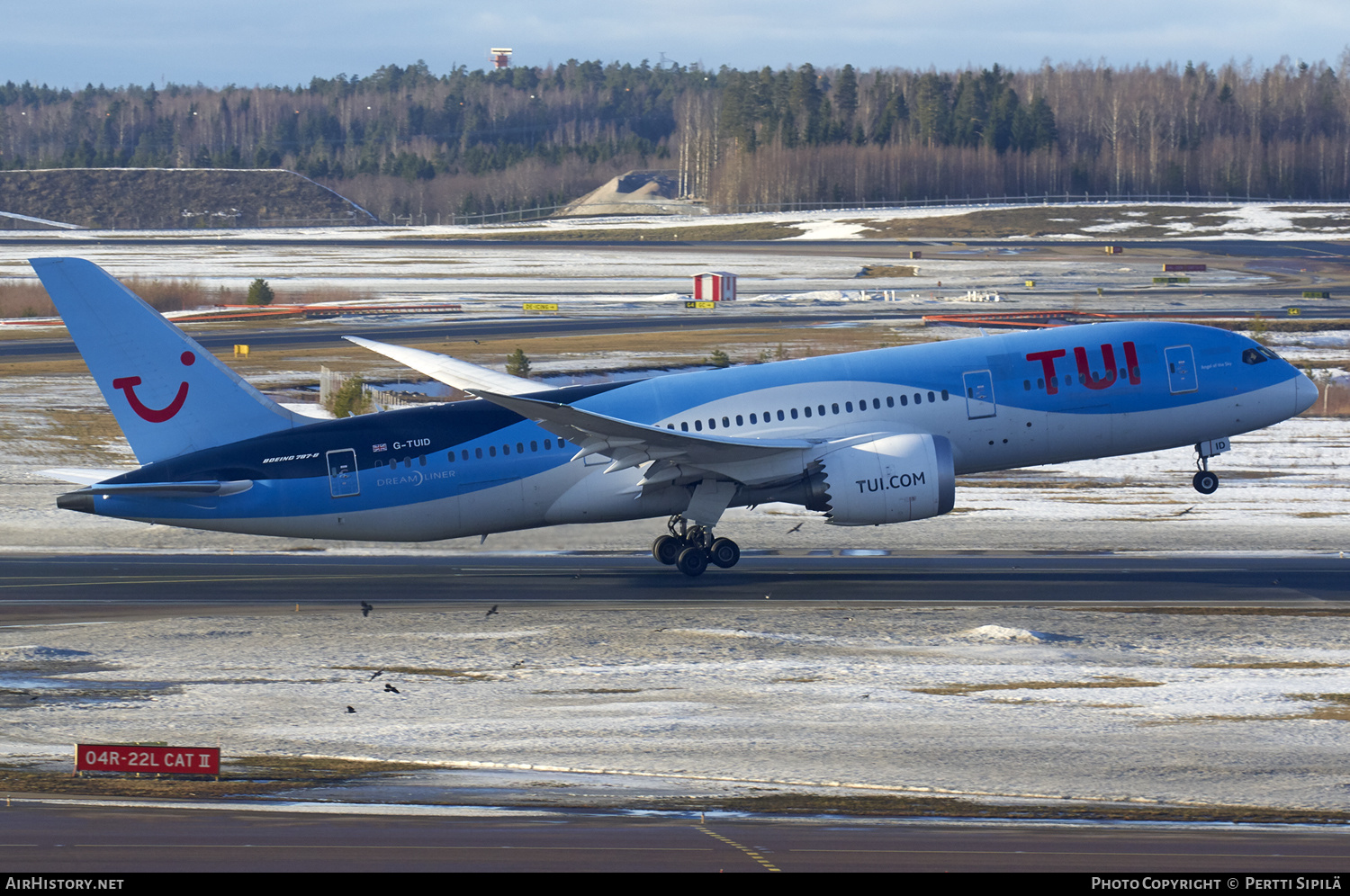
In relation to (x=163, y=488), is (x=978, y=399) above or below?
above

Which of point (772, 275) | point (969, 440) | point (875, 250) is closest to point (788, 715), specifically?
point (969, 440)

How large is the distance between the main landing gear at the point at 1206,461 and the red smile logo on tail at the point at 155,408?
24.9m

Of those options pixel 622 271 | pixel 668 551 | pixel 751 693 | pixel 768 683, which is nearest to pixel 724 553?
pixel 668 551

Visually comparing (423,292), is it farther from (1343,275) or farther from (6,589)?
(6,589)

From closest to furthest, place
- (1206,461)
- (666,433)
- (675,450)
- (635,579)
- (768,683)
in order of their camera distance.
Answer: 1. (768,683)
2. (666,433)
3. (675,450)
4. (635,579)
5. (1206,461)

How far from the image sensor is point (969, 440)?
35.2 meters

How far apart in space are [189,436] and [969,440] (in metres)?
18.1

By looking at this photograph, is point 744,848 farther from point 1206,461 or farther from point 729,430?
point 1206,461

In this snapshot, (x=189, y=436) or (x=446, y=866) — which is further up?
(x=189, y=436)

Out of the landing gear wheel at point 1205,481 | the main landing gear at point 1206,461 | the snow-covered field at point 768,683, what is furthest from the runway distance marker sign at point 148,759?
the landing gear wheel at point 1205,481

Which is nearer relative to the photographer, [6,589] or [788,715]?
[788,715]

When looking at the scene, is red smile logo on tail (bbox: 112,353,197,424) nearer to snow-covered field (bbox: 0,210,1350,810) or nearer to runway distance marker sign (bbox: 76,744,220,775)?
snow-covered field (bbox: 0,210,1350,810)

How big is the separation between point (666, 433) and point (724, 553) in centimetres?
428

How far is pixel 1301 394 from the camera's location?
37125 millimetres
